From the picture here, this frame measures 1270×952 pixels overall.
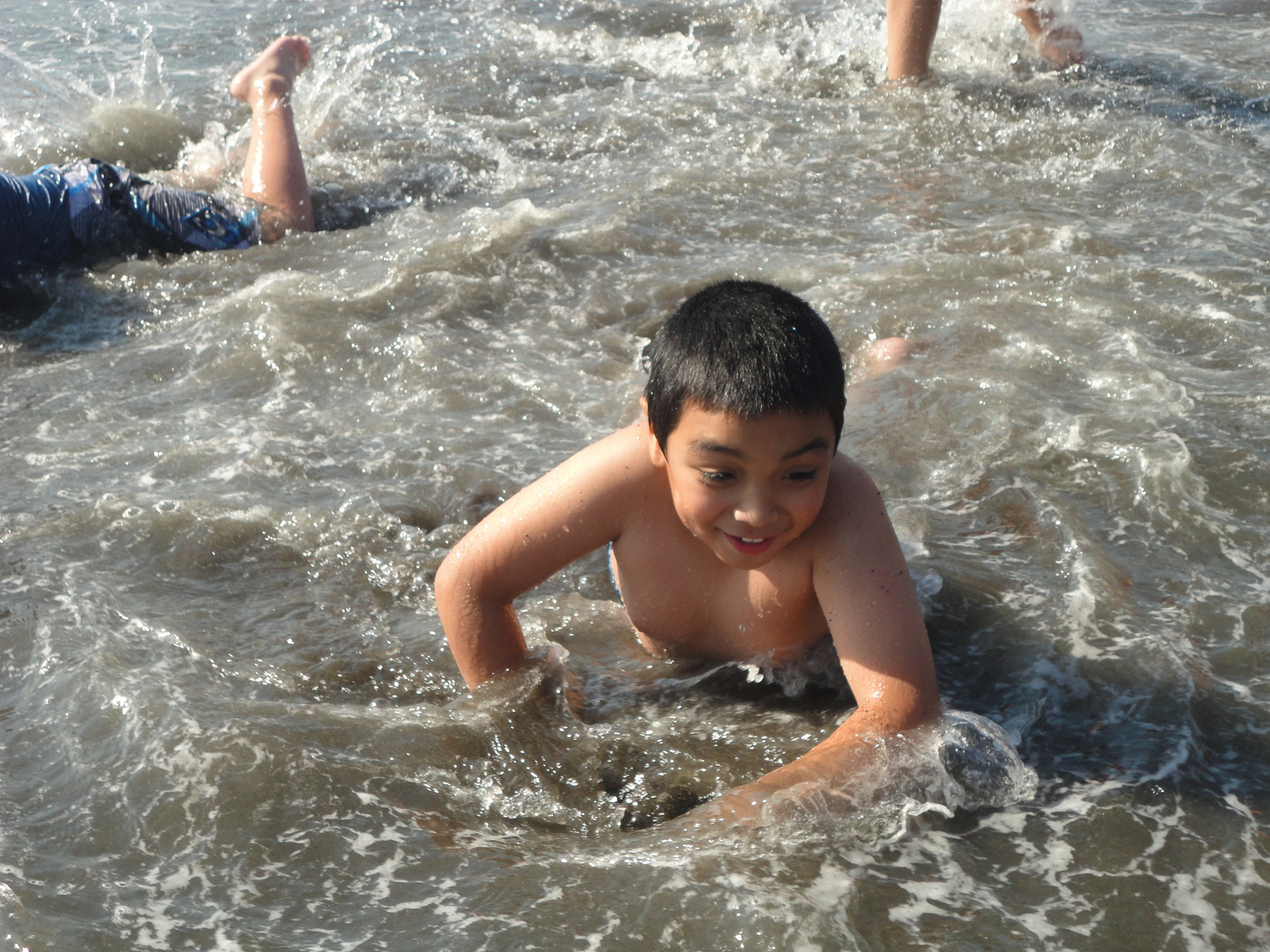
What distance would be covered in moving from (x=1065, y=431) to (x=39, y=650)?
292 cm

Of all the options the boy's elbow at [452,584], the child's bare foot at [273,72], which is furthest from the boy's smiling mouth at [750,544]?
the child's bare foot at [273,72]

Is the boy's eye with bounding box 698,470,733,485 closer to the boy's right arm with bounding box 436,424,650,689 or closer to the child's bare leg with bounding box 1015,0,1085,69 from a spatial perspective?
the boy's right arm with bounding box 436,424,650,689

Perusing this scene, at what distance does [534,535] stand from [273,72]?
4.47 meters

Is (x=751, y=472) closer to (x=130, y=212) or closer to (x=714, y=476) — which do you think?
(x=714, y=476)

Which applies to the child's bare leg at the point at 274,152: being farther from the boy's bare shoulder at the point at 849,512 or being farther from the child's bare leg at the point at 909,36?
the boy's bare shoulder at the point at 849,512

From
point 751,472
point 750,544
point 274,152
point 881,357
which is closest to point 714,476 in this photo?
point 751,472

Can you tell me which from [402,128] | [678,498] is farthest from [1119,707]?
[402,128]

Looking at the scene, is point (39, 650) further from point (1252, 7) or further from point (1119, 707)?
point (1252, 7)

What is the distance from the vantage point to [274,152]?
5910 mm

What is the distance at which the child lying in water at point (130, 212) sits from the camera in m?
5.32

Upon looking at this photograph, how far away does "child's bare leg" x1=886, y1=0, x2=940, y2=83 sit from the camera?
7.07 m

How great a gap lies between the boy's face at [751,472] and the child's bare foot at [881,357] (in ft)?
6.24

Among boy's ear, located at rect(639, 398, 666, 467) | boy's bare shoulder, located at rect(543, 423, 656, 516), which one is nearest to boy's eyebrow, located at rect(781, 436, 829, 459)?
boy's ear, located at rect(639, 398, 666, 467)

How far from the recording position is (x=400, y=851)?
7.85 ft
